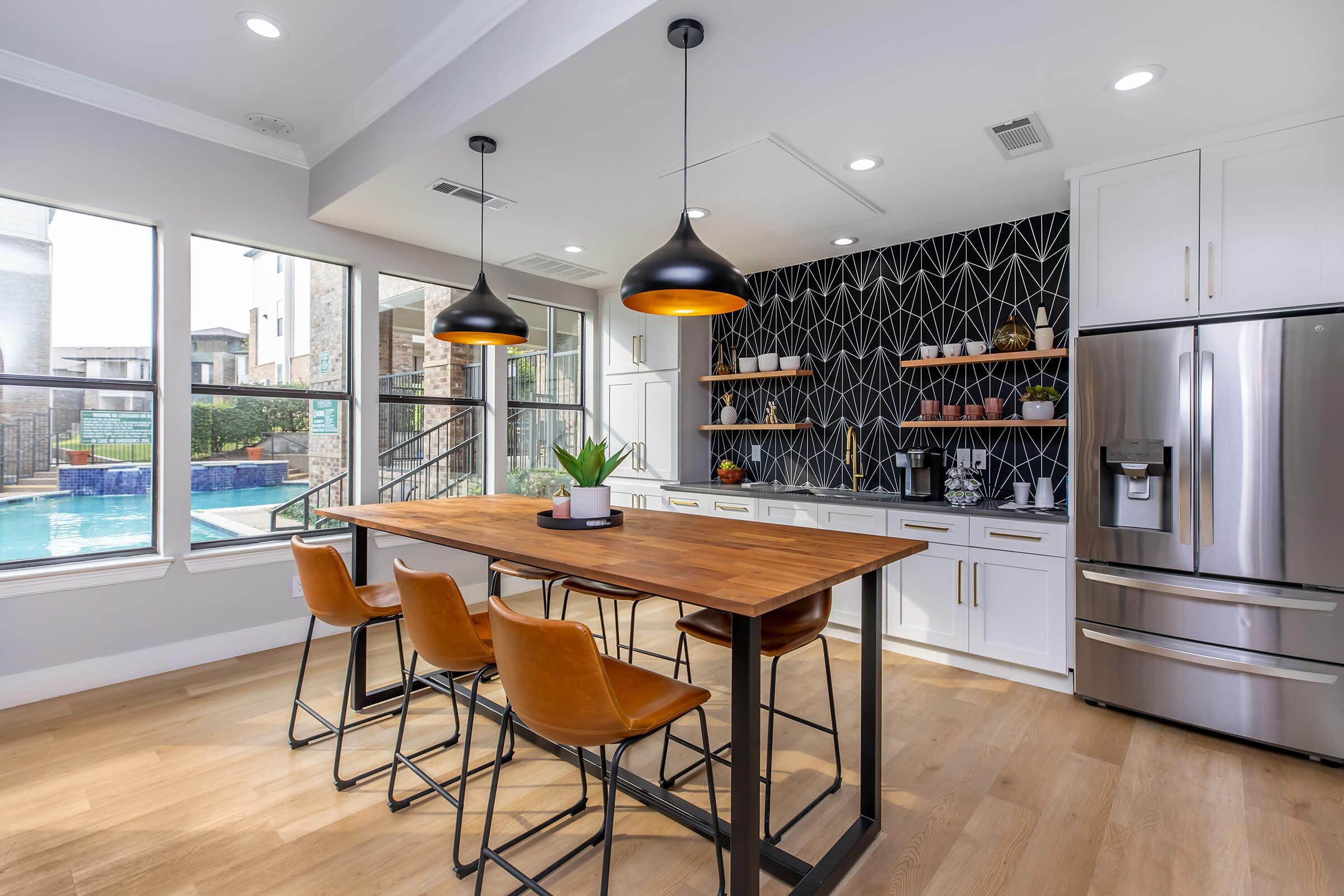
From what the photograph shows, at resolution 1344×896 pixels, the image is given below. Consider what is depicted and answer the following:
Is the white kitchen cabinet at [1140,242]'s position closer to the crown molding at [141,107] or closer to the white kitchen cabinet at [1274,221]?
the white kitchen cabinet at [1274,221]

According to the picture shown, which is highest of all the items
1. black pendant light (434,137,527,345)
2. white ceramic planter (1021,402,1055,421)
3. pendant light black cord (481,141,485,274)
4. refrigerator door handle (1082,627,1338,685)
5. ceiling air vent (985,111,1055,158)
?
pendant light black cord (481,141,485,274)

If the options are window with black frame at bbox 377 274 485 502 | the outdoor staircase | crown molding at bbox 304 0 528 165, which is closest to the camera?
crown molding at bbox 304 0 528 165

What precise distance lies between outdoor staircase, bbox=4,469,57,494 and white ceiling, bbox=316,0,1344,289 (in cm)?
196

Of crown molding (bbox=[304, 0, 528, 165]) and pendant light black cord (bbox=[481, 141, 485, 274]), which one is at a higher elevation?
crown molding (bbox=[304, 0, 528, 165])

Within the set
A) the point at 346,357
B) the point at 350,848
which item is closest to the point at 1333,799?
the point at 350,848

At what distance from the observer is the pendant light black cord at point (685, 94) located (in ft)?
6.89

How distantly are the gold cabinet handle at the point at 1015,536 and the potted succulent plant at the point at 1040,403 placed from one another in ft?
2.44

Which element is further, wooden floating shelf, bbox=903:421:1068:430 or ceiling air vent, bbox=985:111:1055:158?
wooden floating shelf, bbox=903:421:1068:430

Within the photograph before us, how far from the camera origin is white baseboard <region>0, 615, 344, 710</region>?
2.99 meters

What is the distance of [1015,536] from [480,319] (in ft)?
9.51

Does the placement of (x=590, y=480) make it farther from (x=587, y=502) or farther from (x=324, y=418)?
(x=324, y=418)

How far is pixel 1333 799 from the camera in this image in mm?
2242

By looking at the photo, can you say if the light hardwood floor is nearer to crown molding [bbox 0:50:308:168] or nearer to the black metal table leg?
the black metal table leg

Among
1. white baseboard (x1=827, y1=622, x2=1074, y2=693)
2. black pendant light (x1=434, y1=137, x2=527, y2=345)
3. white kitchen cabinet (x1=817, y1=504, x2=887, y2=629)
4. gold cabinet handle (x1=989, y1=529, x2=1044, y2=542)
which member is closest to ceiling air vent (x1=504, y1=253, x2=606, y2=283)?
black pendant light (x1=434, y1=137, x2=527, y2=345)
